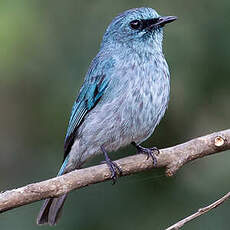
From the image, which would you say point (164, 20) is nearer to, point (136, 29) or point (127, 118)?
point (136, 29)

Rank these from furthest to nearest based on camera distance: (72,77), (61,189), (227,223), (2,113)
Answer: (2,113) → (72,77) → (227,223) → (61,189)

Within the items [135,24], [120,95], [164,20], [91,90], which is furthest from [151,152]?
[135,24]

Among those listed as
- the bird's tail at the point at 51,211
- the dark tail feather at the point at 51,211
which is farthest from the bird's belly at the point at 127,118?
the dark tail feather at the point at 51,211

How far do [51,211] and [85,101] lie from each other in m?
1.04

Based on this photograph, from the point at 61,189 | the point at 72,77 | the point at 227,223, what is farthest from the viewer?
the point at 72,77

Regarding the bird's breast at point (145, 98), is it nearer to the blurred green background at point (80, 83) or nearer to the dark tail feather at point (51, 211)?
the blurred green background at point (80, 83)

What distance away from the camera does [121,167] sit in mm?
5270

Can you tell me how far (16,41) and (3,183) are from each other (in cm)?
128

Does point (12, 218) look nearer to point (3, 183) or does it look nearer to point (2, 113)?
point (3, 183)

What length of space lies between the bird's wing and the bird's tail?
0.31 m

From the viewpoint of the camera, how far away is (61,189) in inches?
186

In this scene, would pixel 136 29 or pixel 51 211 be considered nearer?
pixel 51 211

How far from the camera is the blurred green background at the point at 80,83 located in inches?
218

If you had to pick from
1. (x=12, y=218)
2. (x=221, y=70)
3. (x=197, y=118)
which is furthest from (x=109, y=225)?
(x=221, y=70)
